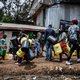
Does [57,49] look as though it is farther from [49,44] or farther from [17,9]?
[17,9]

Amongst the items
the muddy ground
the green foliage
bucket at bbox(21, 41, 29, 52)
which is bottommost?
the muddy ground

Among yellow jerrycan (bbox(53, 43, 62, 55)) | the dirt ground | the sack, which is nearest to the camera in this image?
the dirt ground

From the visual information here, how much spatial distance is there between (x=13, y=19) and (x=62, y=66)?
28101 mm

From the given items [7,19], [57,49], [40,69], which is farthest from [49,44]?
[7,19]

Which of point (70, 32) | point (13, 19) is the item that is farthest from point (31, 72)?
point (13, 19)

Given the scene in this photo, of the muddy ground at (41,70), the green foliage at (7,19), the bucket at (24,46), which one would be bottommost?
the muddy ground at (41,70)

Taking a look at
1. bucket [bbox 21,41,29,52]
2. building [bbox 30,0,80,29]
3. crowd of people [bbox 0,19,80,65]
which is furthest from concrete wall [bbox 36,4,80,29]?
bucket [bbox 21,41,29,52]

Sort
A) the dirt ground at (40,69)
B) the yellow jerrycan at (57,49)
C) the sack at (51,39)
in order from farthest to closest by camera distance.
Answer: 1. the sack at (51,39)
2. the yellow jerrycan at (57,49)
3. the dirt ground at (40,69)

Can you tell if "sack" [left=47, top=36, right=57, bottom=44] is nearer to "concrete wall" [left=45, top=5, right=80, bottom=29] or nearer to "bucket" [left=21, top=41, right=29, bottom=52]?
"bucket" [left=21, top=41, right=29, bottom=52]

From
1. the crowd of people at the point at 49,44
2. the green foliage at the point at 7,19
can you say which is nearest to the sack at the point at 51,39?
the crowd of people at the point at 49,44

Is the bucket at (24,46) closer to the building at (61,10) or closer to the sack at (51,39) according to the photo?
the sack at (51,39)

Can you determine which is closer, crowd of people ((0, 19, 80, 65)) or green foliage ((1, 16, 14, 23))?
crowd of people ((0, 19, 80, 65))

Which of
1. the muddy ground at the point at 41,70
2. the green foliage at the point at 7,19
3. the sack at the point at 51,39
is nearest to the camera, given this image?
the muddy ground at the point at 41,70

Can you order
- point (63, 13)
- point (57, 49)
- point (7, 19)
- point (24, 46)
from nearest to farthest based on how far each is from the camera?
1. point (24, 46)
2. point (57, 49)
3. point (63, 13)
4. point (7, 19)
